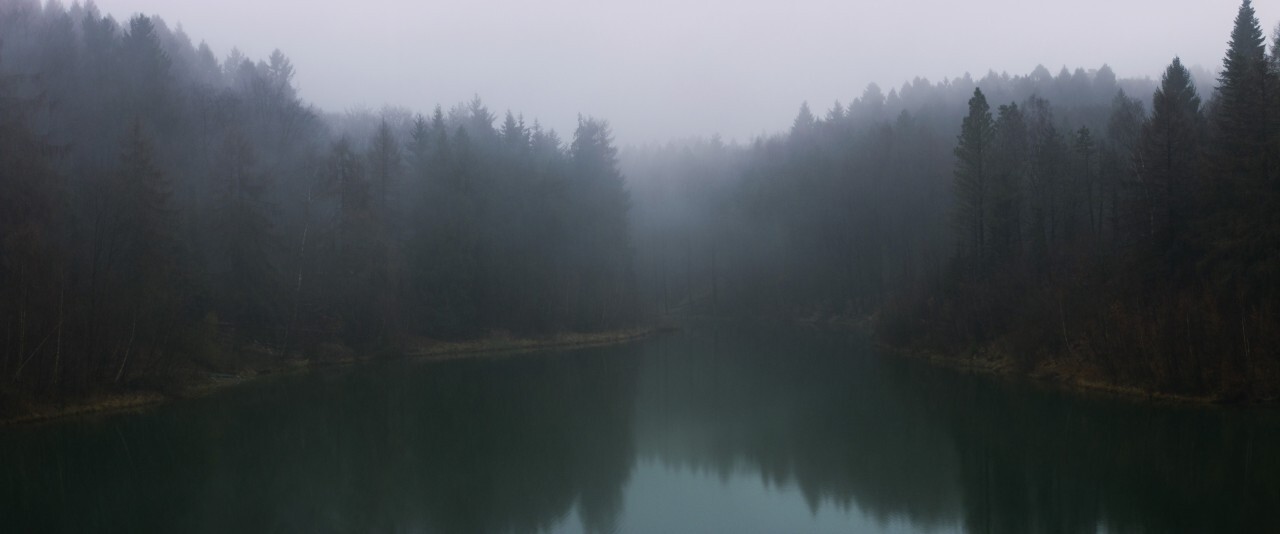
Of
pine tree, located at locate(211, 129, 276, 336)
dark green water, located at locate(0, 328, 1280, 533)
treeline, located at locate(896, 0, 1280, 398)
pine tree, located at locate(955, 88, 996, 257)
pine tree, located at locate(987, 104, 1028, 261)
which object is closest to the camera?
dark green water, located at locate(0, 328, 1280, 533)

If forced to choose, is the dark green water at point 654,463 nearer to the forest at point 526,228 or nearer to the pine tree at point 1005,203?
the forest at point 526,228

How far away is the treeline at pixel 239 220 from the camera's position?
23.5 m

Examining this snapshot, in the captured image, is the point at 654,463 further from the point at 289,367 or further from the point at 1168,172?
the point at 289,367

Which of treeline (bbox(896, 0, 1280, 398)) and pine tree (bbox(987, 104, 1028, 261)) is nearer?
treeline (bbox(896, 0, 1280, 398))

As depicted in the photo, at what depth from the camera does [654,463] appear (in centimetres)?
1712

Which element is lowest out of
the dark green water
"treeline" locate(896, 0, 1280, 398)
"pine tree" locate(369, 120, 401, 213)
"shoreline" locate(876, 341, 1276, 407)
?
the dark green water

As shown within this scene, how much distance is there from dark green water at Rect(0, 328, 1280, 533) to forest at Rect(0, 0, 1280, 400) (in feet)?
9.93

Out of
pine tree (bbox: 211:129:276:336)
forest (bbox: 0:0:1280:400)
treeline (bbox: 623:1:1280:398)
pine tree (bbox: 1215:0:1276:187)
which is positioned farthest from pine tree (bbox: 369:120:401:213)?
pine tree (bbox: 1215:0:1276:187)

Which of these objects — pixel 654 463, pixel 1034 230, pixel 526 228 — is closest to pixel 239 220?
pixel 526 228

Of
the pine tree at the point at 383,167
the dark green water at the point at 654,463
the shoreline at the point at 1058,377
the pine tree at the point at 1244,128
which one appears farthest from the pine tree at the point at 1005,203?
the pine tree at the point at 383,167

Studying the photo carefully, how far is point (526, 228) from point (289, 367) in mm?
19334

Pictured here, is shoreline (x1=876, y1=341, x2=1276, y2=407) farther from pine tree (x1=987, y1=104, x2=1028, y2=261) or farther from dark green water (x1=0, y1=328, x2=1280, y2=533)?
pine tree (x1=987, y1=104, x2=1028, y2=261)

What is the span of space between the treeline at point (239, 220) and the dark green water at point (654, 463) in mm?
3608

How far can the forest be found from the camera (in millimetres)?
23281
